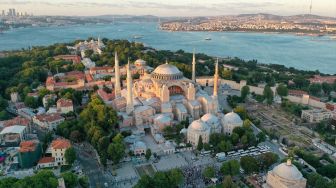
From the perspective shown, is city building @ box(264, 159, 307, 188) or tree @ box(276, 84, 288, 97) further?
tree @ box(276, 84, 288, 97)

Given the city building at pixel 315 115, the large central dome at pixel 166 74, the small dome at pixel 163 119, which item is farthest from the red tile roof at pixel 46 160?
the city building at pixel 315 115

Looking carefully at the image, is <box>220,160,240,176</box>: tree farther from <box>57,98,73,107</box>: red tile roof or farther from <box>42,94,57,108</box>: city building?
<box>42,94,57,108</box>: city building

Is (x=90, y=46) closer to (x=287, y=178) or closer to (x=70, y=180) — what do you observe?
(x=70, y=180)

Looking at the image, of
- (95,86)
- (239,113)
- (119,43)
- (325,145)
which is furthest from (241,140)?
(119,43)

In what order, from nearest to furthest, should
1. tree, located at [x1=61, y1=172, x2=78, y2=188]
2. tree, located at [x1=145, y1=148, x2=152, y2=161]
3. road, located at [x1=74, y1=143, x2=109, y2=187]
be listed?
tree, located at [x1=61, y1=172, x2=78, y2=188] < road, located at [x1=74, y1=143, x2=109, y2=187] < tree, located at [x1=145, y1=148, x2=152, y2=161]

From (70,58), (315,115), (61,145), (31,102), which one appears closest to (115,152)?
(61,145)

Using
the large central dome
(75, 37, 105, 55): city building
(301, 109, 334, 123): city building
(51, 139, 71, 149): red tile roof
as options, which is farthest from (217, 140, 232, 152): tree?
(75, 37, 105, 55): city building
